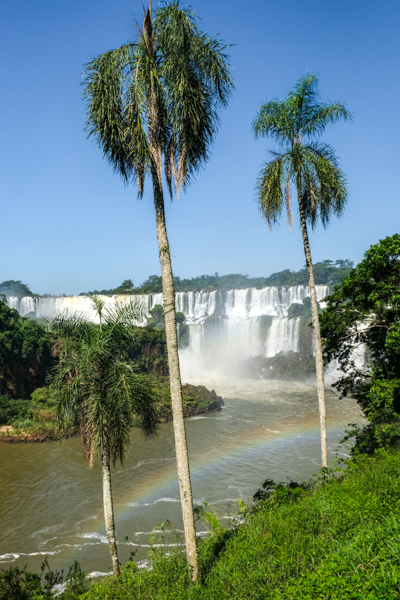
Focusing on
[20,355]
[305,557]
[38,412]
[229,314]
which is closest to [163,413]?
[38,412]

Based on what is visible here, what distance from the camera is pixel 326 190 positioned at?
9.50m

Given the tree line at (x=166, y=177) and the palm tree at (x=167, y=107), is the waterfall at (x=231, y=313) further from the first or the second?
the palm tree at (x=167, y=107)

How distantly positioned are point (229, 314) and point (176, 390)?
156 ft

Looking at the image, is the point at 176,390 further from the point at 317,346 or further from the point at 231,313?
the point at 231,313

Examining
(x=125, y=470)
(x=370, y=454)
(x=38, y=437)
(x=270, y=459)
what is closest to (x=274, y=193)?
(x=370, y=454)

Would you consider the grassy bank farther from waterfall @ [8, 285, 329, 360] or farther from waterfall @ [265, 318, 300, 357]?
waterfall @ [8, 285, 329, 360]

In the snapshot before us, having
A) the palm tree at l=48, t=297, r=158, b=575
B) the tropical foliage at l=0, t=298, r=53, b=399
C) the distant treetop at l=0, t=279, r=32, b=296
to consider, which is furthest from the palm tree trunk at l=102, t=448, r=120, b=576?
the distant treetop at l=0, t=279, r=32, b=296

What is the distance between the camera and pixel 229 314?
52.9 meters

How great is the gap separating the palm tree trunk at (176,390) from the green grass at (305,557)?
552 mm

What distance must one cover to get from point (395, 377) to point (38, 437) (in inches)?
777

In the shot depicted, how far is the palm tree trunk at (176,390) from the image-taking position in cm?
527

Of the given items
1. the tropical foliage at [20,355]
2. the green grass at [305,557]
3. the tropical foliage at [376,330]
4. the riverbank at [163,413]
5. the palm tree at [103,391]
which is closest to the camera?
the green grass at [305,557]

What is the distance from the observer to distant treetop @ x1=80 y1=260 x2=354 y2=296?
67250 millimetres

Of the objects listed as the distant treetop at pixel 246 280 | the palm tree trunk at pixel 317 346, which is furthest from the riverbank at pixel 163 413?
the distant treetop at pixel 246 280
